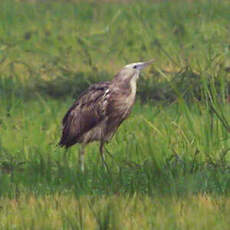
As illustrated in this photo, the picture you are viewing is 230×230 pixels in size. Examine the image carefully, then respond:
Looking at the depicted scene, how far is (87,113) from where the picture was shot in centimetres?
621

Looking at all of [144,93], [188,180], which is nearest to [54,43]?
[144,93]

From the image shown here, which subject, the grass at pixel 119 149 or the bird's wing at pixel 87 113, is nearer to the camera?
the grass at pixel 119 149

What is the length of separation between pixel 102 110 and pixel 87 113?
140 mm

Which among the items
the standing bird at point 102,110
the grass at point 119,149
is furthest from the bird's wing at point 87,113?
the grass at point 119,149

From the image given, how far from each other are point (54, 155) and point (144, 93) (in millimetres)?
2724

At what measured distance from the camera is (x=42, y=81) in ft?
30.6

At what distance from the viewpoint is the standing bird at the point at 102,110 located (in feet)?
19.9

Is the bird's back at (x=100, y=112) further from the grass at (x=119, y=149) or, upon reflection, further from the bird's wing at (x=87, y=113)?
the grass at (x=119, y=149)

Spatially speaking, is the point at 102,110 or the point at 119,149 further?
the point at 119,149

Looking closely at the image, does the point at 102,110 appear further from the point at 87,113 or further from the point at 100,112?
the point at 87,113

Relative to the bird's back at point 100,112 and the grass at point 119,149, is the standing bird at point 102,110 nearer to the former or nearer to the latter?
the bird's back at point 100,112

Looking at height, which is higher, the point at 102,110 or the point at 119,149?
the point at 102,110

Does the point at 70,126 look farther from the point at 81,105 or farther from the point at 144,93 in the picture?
the point at 144,93

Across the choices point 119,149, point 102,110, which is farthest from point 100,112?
point 119,149
